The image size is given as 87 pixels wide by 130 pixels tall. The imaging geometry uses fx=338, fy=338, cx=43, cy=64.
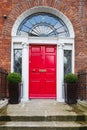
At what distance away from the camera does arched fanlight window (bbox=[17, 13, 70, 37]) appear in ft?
42.7

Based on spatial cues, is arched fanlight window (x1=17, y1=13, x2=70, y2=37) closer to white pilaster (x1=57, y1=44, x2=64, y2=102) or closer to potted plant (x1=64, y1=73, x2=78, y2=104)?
white pilaster (x1=57, y1=44, x2=64, y2=102)

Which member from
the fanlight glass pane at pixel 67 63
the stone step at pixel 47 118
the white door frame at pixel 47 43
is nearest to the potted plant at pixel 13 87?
the white door frame at pixel 47 43

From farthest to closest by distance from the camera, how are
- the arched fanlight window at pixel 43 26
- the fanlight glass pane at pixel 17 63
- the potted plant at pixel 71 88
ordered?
the arched fanlight window at pixel 43 26
the fanlight glass pane at pixel 17 63
the potted plant at pixel 71 88

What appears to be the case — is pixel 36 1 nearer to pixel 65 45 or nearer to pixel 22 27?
pixel 22 27

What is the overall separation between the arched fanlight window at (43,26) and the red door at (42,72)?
56cm

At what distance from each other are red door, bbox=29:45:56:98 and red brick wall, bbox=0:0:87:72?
897mm

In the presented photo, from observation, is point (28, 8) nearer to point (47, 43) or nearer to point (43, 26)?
point (43, 26)

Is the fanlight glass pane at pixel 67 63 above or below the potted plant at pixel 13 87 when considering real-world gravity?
above

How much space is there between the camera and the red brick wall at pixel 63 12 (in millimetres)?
12656

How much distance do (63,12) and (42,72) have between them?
2422mm

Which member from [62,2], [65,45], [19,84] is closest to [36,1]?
[62,2]

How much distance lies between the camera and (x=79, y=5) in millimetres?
12945

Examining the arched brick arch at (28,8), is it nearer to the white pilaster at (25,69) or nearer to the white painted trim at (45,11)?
the white painted trim at (45,11)

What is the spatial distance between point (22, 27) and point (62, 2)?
1802 mm
